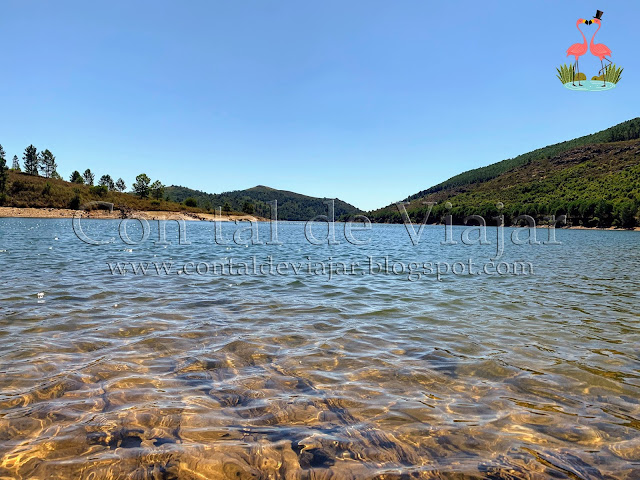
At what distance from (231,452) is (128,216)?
158 m

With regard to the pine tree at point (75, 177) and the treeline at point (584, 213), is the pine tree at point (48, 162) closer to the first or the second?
the pine tree at point (75, 177)

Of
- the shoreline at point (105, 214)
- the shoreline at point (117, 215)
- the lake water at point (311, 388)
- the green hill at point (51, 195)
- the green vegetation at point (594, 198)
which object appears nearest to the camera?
the lake water at point (311, 388)

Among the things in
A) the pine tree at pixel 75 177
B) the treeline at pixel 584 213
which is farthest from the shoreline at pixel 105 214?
the treeline at pixel 584 213

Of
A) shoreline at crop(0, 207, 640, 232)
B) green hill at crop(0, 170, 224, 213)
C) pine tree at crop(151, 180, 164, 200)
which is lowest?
shoreline at crop(0, 207, 640, 232)

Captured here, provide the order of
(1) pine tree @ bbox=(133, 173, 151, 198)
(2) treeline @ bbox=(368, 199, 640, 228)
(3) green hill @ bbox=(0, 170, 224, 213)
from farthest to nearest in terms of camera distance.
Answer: (1) pine tree @ bbox=(133, 173, 151, 198) < (3) green hill @ bbox=(0, 170, 224, 213) < (2) treeline @ bbox=(368, 199, 640, 228)

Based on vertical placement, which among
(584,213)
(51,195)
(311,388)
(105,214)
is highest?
(51,195)

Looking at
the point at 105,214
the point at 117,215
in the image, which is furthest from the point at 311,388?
the point at 105,214

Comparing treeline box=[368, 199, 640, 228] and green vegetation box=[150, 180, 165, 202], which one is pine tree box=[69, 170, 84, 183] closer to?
green vegetation box=[150, 180, 165, 202]

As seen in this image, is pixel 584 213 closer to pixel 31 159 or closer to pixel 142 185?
pixel 142 185

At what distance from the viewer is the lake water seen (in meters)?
3.88

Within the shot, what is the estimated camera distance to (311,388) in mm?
5734

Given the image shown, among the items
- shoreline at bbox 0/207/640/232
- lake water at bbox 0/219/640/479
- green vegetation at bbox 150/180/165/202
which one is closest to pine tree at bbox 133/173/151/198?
green vegetation at bbox 150/180/165/202

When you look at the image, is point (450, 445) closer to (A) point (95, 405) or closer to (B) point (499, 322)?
(A) point (95, 405)

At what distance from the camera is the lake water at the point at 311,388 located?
153 inches
